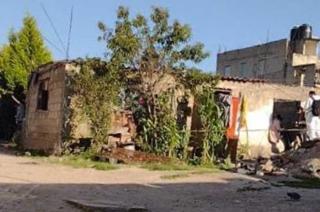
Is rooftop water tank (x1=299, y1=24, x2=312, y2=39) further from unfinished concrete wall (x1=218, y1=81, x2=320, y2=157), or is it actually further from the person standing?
the person standing

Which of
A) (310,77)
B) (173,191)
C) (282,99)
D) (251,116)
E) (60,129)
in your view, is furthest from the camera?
(310,77)

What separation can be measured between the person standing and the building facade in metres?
18.6

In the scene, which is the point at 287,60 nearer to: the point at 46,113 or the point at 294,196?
the point at 46,113

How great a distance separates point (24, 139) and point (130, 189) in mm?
14532

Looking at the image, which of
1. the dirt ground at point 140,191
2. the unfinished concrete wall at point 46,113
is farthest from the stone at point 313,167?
the unfinished concrete wall at point 46,113

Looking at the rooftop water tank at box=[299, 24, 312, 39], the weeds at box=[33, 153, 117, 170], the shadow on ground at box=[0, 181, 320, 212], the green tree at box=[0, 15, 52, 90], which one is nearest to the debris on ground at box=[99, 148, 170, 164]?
the weeds at box=[33, 153, 117, 170]

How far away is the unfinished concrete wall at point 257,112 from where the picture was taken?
78.8 feet

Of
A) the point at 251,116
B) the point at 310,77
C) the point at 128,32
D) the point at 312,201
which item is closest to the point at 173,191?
the point at 312,201

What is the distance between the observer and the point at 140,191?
1309 centimetres

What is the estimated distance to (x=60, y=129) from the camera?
2252 cm

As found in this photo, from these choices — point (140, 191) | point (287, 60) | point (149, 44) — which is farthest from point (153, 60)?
point (287, 60)

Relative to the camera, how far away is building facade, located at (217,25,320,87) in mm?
42406

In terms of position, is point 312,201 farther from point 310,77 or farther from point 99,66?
point 310,77

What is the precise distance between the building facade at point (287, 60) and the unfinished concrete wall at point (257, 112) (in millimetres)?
16235
